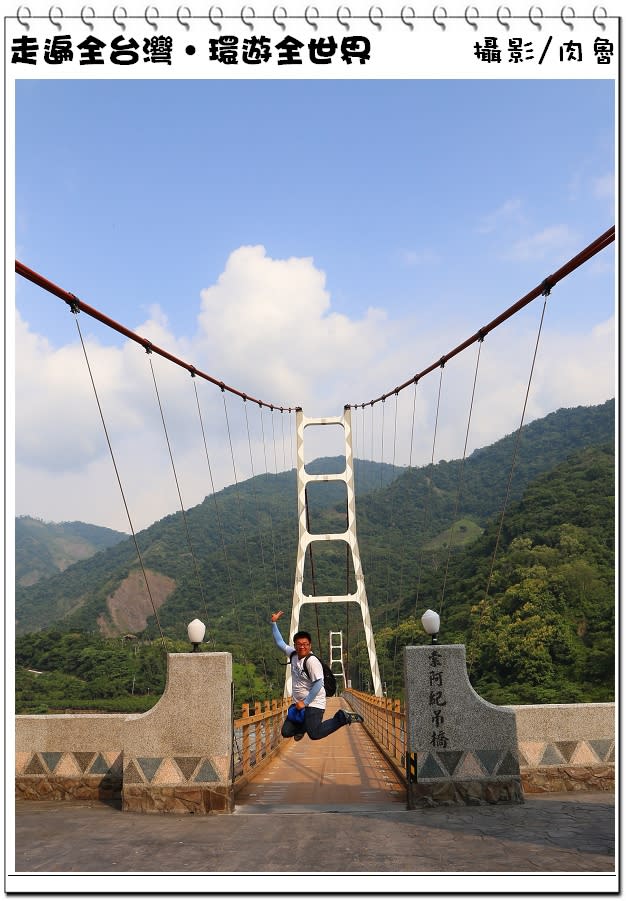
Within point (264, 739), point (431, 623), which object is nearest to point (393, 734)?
point (264, 739)

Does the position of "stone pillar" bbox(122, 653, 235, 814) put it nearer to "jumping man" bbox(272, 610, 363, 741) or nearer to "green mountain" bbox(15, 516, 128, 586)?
"jumping man" bbox(272, 610, 363, 741)

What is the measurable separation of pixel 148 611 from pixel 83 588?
18.2m

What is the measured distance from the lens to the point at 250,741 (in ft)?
26.1

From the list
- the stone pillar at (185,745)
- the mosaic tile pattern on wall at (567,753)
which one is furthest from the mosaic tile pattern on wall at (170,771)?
the mosaic tile pattern on wall at (567,753)

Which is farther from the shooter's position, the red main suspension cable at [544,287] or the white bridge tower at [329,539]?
the white bridge tower at [329,539]

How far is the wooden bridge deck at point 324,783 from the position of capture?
245 inches

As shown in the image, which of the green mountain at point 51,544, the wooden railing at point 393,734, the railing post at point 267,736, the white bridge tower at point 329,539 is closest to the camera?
the wooden railing at point 393,734

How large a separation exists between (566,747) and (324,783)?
2576mm

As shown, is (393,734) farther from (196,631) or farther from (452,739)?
(196,631)

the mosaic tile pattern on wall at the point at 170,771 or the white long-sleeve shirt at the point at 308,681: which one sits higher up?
the white long-sleeve shirt at the point at 308,681

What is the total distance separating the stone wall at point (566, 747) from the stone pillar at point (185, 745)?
2.13 meters

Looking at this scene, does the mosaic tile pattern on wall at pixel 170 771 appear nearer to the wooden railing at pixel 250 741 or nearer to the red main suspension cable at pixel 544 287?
the wooden railing at pixel 250 741

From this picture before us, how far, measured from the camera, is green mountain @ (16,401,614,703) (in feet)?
102
